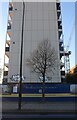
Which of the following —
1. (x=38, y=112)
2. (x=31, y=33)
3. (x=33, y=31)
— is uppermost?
(x=33, y=31)

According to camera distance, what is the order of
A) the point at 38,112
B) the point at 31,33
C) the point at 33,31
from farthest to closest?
the point at 33,31 → the point at 31,33 → the point at 38,112

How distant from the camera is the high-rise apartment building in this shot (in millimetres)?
55219

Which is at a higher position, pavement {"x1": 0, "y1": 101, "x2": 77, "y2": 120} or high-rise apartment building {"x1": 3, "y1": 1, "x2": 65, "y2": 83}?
high-rise apartment building {"x1": 3, "y1": 1, "x2": 65, "y2": 83}

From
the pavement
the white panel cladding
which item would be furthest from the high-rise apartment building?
the pavement

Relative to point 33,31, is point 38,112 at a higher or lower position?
lower

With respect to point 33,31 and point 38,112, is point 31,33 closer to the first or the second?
point 33,31

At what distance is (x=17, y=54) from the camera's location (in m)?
56.3

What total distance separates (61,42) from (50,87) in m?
15.2

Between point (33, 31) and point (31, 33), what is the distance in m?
0.77

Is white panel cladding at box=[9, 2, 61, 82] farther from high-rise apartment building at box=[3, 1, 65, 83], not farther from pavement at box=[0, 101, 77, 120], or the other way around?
pavement at box=[0, 101, 77, 120]

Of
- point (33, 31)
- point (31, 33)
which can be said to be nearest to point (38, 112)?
point (31, 33)

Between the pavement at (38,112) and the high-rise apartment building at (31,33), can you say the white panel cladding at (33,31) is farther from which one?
the pavement at (38,112)

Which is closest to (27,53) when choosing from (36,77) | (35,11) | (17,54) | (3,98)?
(17,54)

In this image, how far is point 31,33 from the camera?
191ft
